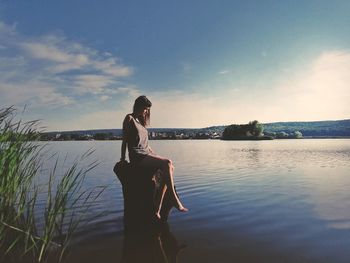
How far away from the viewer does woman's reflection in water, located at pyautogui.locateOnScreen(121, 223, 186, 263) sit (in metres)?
5.68

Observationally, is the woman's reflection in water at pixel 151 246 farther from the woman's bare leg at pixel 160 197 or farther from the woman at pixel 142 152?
the woman at pixel 142 152

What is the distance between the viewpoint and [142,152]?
7660 millimetres

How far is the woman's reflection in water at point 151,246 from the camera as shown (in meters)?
5.68

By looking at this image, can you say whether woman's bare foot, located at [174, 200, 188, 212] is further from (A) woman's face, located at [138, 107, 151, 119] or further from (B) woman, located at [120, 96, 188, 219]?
(A) woman's face, located at [138, 107, 151, 119]

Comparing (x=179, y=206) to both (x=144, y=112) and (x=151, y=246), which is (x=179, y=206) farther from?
(x=144, y=112)

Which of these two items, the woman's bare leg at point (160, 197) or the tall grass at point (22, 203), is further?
the woman's bare leg at point (160, 197)

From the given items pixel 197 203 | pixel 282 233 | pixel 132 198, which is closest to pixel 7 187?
pixel 132 198

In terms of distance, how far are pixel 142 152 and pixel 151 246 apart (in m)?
2.12

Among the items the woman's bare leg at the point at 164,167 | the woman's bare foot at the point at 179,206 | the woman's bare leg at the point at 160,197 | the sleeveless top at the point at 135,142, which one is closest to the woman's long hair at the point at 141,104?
the sleeveless top at the point at 135,142

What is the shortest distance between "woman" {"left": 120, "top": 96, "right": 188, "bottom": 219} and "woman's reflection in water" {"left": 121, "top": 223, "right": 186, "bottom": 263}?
0.53 m


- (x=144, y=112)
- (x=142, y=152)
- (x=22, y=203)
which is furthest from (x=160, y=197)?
(x=22, y=203)

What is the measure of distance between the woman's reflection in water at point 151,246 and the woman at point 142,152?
0.53 m

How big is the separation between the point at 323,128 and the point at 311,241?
591ft

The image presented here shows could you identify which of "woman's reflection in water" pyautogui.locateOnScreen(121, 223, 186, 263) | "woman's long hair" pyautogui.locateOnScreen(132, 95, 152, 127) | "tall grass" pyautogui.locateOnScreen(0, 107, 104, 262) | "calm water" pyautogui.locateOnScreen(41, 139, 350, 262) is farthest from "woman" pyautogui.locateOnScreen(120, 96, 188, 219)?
"tall grass" pyautogui.locateOnScreen(0, 107, 104, 262)
